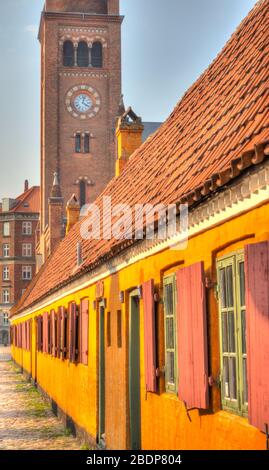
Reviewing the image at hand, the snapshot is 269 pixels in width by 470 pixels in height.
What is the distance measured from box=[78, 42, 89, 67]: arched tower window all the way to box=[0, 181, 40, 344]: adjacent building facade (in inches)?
1060

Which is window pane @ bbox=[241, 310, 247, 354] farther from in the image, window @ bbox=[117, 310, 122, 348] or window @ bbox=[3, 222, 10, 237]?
window @ bbox=[3, 222, 10, 237]

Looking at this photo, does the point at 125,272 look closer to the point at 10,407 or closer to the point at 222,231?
the point at 222,231

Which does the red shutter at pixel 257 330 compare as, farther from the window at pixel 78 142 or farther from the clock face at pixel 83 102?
the clock face at pixel 83 102

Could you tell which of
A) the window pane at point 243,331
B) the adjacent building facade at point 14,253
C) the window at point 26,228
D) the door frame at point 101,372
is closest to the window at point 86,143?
the adjacent building facade at point 14,253

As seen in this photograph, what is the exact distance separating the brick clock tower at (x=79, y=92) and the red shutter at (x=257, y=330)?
54.2 metres

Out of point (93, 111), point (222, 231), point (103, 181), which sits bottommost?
point (222, 231)

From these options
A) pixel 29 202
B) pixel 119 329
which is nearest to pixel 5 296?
pixel 29 202

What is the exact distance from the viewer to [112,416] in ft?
35.4

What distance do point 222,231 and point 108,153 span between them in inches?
2128

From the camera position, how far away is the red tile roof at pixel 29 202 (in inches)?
3386

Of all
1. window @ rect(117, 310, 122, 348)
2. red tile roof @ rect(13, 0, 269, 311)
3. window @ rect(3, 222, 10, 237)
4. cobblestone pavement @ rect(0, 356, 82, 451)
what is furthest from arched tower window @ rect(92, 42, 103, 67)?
window @ rect(117, 310, 122, 348)

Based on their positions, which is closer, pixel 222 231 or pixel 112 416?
pixel 222 231

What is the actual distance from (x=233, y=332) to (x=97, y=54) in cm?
5745
